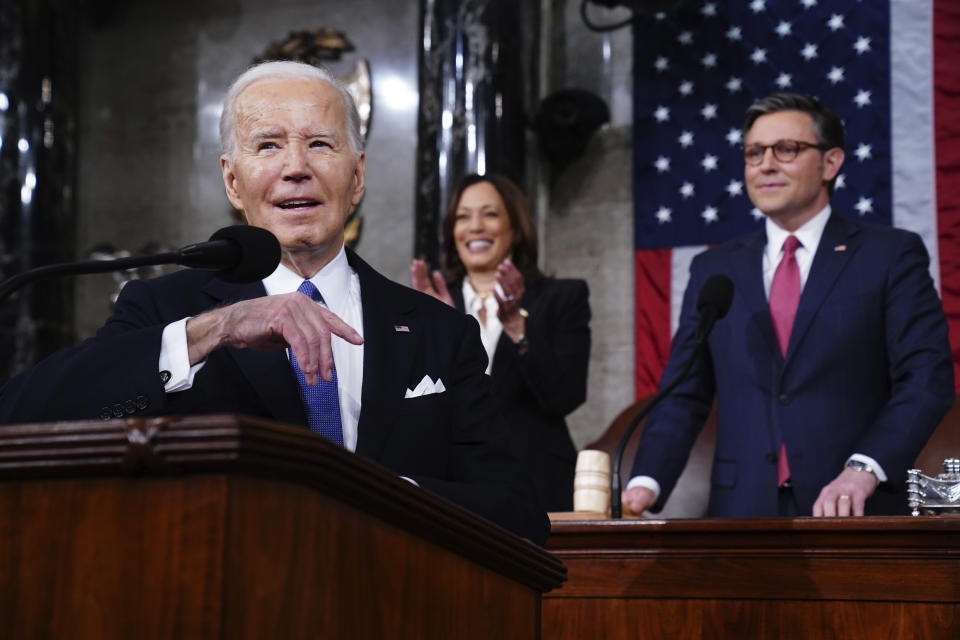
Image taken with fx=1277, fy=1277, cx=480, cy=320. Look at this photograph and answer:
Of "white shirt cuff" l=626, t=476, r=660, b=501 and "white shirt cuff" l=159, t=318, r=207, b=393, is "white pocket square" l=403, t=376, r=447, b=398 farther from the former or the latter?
"white shirt cuff" l=626, t=476, r=660, b=501

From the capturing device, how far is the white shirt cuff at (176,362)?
163cm

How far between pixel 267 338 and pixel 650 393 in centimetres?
441

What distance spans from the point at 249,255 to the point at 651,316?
4407 millimetres

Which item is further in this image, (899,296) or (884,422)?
(899,296)

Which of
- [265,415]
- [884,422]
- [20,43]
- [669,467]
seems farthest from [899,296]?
[20,43]

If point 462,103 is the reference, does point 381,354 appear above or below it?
below

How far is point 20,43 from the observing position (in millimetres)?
6453

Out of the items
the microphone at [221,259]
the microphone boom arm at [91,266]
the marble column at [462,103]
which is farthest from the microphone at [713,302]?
the marble column at [462,103]

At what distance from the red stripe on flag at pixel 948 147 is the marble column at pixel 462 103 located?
6.01 feet

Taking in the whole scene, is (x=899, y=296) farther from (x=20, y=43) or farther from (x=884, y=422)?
(x=20, y=43)

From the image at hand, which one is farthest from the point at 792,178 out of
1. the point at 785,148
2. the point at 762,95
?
the point at 762,95

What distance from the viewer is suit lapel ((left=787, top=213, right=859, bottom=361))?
3.20m

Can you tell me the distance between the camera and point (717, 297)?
301cm

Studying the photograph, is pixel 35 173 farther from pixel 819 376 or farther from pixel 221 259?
pixel 221 259
